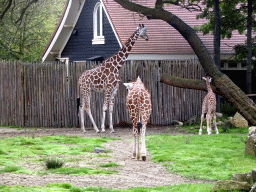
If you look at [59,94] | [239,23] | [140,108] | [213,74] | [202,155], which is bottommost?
[202,155]

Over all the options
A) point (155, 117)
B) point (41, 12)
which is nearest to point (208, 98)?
point (155, 117)

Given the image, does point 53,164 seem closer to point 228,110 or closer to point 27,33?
point 228,110

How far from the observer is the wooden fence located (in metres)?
18.7

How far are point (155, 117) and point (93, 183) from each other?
36.2ft

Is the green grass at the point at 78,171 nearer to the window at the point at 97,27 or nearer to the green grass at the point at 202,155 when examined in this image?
the green grass at the point at 202,155

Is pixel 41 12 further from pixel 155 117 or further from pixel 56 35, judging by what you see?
pixel 155 117

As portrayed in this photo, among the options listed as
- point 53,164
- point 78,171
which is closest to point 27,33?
point 53,164

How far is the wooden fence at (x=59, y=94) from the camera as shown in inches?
736

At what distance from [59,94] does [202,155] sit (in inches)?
350

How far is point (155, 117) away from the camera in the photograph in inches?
750

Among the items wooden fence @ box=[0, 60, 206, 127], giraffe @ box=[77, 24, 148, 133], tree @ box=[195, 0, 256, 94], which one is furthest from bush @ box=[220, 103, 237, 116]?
giraffe @ box=[77, 24, 148, 133]

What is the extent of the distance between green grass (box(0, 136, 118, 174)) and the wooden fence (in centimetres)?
442

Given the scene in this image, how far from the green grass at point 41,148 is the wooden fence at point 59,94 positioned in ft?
14.5

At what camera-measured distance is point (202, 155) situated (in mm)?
11102
